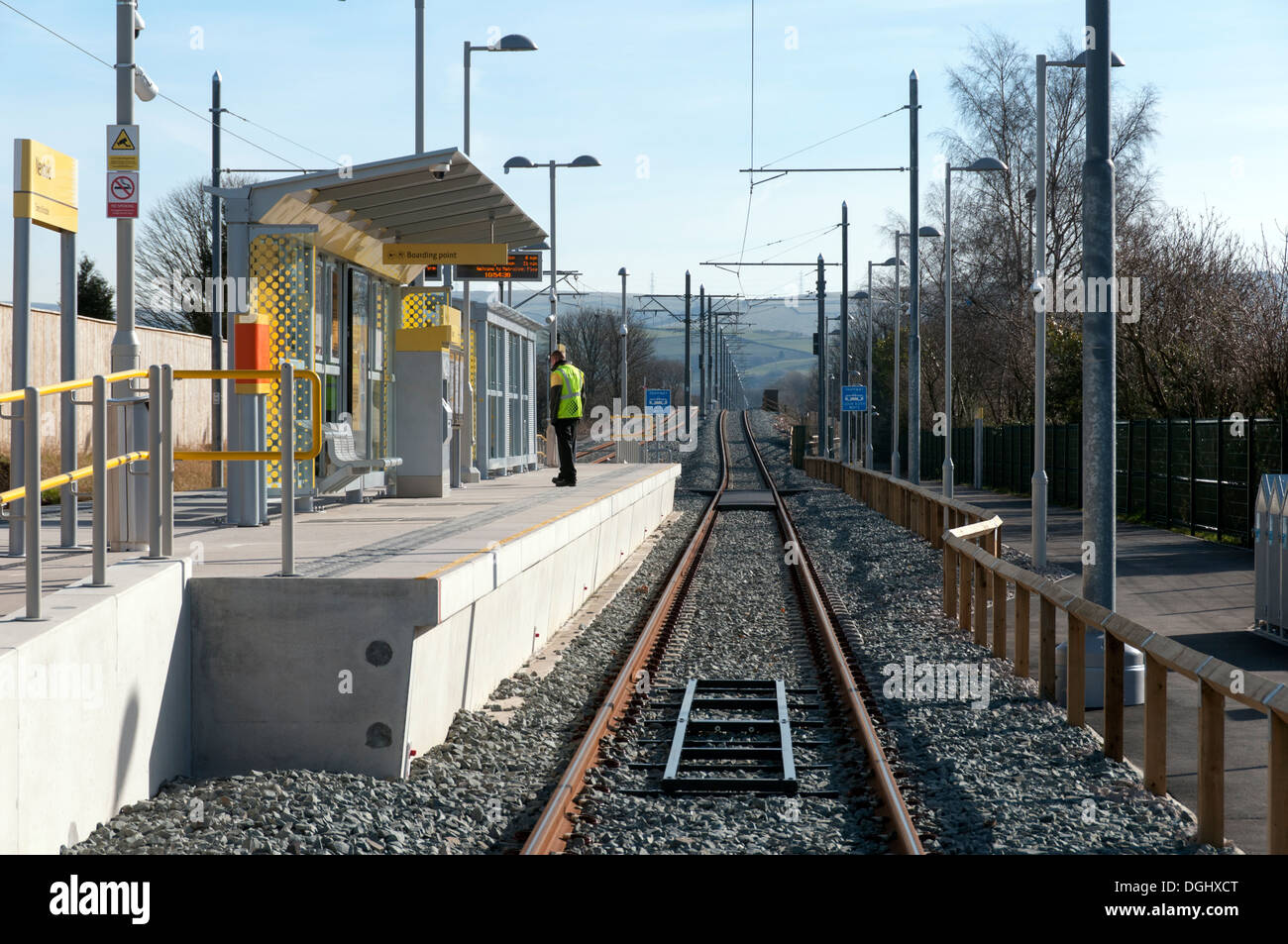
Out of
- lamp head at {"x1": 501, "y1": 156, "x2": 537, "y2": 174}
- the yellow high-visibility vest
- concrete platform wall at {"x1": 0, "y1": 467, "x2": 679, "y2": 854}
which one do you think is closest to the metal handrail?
concrete platform wall at {"x1": 0, "y1": 467, "x2": 679, "y2": 854}

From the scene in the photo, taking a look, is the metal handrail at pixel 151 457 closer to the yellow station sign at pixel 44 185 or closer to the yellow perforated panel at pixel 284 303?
the yellow station sign at pixel 44 185

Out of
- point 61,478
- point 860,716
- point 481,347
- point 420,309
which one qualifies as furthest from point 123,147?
point 481,347

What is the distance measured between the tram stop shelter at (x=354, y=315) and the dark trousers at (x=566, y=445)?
1360mm

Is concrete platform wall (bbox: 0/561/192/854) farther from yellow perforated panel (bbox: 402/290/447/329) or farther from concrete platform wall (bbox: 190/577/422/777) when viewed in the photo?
yellow perforated panel (bbox: 402/290/447/329)

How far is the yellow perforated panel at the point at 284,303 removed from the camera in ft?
43.8

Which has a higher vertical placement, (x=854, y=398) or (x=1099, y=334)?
(x=854, y=398)

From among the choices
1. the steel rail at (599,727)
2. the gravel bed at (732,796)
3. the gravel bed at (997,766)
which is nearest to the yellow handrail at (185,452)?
the steel rail at (599,727)

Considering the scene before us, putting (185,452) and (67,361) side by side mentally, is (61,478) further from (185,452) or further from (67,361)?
(67,361)

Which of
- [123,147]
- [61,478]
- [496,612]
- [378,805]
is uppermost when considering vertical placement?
[123,147]

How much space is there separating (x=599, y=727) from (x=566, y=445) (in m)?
11.1

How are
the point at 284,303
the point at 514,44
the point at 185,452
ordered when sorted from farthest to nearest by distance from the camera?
the point at 514,44 → the point at 284,303 → the point at 185,452

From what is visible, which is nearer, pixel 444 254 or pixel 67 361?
pixel 67 361

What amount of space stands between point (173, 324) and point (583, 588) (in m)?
44.1

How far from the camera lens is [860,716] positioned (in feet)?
30.4
